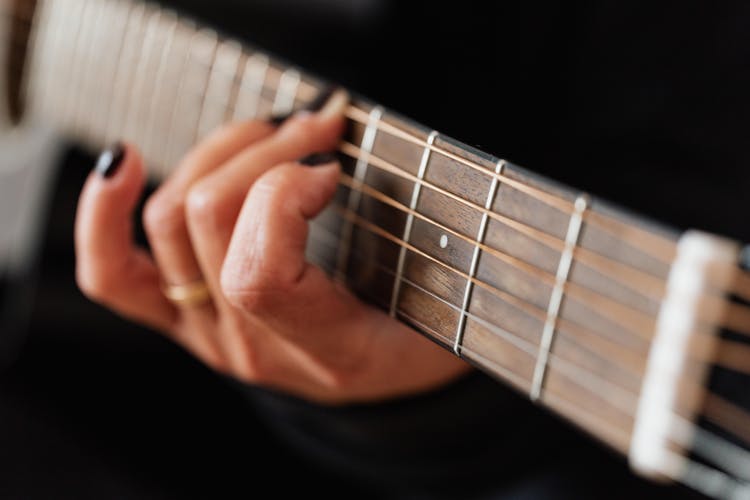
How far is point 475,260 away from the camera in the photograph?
14.4 inches

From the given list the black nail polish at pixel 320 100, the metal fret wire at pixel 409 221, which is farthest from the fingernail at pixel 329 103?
the metal fret wire at pixel 409 221

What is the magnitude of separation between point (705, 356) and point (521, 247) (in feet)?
0.30

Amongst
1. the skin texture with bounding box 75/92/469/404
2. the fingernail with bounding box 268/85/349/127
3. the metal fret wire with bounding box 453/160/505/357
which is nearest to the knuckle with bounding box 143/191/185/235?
the skin texture with bounding box 75/92/469/404

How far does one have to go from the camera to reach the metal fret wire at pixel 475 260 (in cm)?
35

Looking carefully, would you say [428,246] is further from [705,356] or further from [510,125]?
[510,125]

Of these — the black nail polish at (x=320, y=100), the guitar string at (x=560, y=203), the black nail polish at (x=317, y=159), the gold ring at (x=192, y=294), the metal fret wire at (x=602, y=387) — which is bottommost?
the gold ring at (x=192, y=294)

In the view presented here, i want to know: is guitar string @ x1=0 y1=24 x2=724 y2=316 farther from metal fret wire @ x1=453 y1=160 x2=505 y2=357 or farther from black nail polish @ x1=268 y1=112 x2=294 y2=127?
black nail polish @ x1=268 y1=112 x2=294 y2=127

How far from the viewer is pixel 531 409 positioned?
0.63m

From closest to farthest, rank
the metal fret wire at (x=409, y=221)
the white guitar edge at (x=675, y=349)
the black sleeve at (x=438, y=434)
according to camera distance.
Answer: the white guitar edge at (x=675, y=349) < the metal fret wire at (x=409, y=221) < the black sleeve at (x=438, y=434)

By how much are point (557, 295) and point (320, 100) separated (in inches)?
8.8

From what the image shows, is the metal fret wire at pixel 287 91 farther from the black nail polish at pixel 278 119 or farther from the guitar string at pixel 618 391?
the guitar string at pixel 618 391

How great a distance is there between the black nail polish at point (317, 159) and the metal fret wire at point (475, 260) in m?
0.13

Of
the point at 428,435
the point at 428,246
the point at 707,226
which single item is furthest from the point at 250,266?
the point at 707,226

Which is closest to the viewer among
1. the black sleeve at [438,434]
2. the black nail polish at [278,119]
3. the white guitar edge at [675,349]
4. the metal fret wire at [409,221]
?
the white guitar edge at [675,349]
